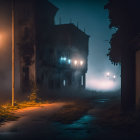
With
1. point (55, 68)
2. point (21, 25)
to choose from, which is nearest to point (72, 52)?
point (55, 68)

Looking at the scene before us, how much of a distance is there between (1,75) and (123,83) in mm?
21983

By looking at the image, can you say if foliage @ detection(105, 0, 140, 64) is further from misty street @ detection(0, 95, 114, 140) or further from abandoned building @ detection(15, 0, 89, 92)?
abandoned building @ detection(15, 0, 89, 92)

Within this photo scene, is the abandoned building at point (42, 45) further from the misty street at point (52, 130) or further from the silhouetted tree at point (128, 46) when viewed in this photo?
the misty street at point (52, 130)

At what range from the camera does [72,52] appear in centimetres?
3659

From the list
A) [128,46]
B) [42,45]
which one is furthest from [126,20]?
[42,45]

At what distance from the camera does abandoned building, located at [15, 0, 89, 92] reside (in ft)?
89.5

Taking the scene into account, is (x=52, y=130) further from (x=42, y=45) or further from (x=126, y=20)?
(x=42, y=45)

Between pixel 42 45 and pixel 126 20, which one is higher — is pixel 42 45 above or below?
above

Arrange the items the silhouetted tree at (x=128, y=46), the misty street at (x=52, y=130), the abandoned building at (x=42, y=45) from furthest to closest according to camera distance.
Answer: the abandoned building at (x=42, y=45)
the silhouetted tree at (x=128, y=46)
the misty street at (x=52, y=130)

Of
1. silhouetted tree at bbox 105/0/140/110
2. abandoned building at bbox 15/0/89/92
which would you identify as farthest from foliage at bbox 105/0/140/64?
abandoned building at bbox 15/0/89/92

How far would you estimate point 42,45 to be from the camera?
28.4 meters

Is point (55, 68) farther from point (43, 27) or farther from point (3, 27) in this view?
point (3, 27)

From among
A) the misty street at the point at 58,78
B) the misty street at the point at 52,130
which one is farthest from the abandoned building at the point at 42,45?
the misty street at the point at 52,130

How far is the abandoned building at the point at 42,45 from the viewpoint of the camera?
27.3 meters
